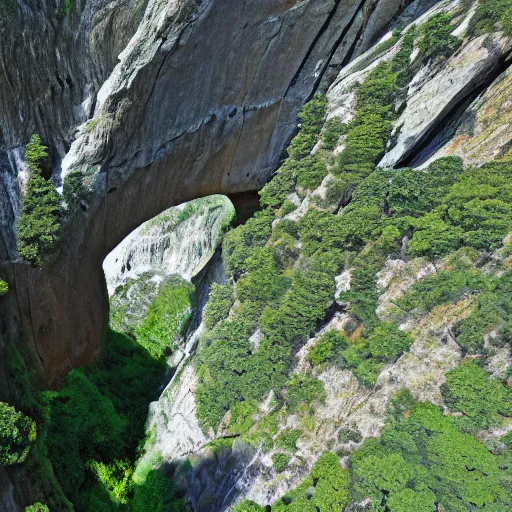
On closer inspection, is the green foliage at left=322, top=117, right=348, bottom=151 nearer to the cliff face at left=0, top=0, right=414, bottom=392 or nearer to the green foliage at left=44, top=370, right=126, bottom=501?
the cliff face at left=0, top=0, right=414, bottom=392

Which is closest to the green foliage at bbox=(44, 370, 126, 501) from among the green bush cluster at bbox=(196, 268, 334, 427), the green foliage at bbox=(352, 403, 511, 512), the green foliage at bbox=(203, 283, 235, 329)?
the green bush cluster at bbox=(196, 268, 334, 427)

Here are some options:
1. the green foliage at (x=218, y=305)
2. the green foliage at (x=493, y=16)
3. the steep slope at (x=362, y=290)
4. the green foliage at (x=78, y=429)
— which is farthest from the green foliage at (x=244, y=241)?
the green foliage at (x=493, y=16)

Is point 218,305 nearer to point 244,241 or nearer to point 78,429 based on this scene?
point 244,241

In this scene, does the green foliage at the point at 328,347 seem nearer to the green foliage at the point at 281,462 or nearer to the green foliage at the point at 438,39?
the green foliage at the point at 281,462

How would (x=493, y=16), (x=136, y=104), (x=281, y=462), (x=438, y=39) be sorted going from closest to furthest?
1. (x=281, y=462)
2. (x=493, y=16)
3. (x=136, y=104)
4. (x=438, y=39)

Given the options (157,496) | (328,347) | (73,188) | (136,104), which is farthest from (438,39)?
(157,496)

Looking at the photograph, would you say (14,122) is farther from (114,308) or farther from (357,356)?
(357,356)
